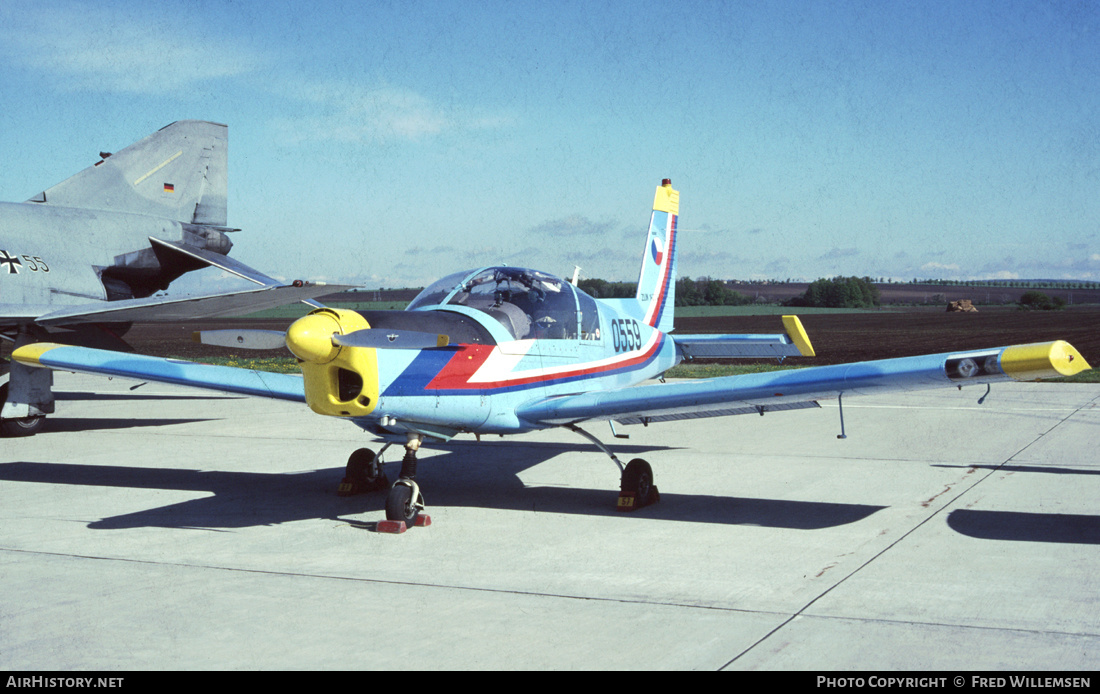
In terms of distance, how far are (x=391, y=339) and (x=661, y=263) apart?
20.5 ft

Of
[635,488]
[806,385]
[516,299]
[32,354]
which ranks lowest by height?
[635,488]

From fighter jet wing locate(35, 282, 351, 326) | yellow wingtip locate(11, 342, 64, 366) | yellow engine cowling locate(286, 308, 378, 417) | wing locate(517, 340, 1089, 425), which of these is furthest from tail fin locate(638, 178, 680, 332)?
yellow wingtip locate(11, 342, 64, 366)

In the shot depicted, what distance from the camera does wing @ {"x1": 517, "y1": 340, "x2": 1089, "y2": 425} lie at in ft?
19.9

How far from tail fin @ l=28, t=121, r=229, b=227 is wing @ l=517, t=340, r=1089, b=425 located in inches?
425

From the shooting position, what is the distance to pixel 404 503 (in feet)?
23.4

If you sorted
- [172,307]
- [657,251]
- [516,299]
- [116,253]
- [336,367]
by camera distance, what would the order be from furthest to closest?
1. [116,253]
2. [172,307]
3. [657,251]
4. [516,299]
5. [336,367]

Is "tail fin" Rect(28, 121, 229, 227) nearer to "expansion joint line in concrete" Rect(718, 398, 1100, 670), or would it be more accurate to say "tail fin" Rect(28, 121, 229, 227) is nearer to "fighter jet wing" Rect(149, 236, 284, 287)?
"fighter jet wing" Rect(149, 236, 284, 287)

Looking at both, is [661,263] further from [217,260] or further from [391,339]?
[217,260]

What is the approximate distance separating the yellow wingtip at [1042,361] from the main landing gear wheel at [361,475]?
17.9 ft

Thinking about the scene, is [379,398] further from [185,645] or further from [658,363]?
[658,363]

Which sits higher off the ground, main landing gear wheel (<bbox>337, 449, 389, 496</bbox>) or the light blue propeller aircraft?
the light blue propeller aircraft

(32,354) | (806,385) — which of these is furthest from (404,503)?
(32,354)

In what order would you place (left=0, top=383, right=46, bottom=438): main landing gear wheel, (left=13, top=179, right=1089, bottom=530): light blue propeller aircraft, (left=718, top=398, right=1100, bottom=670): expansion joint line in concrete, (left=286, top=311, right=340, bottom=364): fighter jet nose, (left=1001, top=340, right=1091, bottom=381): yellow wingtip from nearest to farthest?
(left=718, top=398, right=1100, bottom=670): expansion joint line in concrete, (left=1001, top=340, right=1091, bottom=381): yellow wingtip, (left=286, top=311, right=340, bottom=364): fighter jet nose, (left=13, top=179, right=1089, bottom=530): light blue propeller aircraft, (left=0, top=383, right=46, bottom=438): main landing gear wheel
